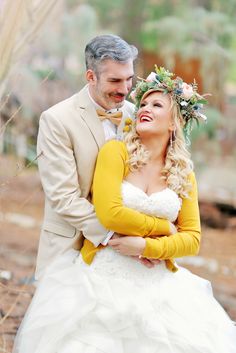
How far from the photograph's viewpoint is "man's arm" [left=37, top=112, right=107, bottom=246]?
3439 millimetres

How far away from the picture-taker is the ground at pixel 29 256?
5.94 m

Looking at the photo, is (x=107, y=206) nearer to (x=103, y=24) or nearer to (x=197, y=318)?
(x=197, y=318)

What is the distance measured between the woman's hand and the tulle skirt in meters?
0.09

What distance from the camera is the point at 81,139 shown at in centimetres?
353

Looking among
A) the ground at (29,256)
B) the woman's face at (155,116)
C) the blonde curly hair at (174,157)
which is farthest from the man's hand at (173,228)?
the ground at (29,256)

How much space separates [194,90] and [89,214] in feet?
2.43

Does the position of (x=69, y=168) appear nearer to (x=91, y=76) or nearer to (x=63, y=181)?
(x=63, y=181)

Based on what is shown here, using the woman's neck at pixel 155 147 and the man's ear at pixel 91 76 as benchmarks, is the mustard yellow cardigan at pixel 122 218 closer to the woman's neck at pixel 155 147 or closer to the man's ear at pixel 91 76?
the woman's neck at pixel 155 147

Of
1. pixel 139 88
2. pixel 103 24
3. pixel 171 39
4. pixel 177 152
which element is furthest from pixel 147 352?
pixel 103 24

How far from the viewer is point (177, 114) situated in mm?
3490

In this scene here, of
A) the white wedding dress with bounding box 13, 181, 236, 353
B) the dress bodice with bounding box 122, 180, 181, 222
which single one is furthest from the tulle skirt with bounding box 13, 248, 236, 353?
the dress bodice with bounding box 122, 180, 181, 222

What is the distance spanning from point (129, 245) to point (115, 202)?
0.66 ft

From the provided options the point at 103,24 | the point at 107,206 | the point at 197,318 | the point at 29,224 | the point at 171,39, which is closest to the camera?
the point at 107,206

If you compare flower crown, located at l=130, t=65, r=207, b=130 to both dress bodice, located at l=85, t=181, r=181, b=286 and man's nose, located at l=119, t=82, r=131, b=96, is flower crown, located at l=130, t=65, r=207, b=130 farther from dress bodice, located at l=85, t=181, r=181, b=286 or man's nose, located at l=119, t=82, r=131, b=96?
dress bodice, located at l=85, t=181, r=181, b=286
